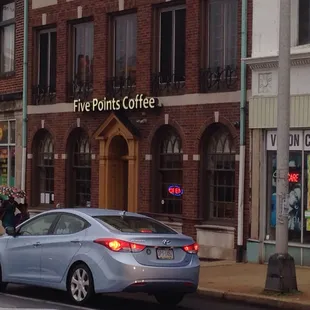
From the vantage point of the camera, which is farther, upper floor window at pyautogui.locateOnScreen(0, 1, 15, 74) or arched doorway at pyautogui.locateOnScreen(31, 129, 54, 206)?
upper floor window at pyautogui.locateOnScreen(0, 1, 15, 74)

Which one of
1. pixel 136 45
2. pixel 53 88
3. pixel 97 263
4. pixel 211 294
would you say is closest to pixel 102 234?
pixel 97 263

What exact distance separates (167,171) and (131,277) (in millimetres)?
9754

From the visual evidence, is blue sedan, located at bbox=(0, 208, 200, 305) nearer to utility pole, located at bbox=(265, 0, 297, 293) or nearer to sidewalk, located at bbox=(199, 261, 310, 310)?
sidewalk, located at bbox=(199, 261, 310, 310)

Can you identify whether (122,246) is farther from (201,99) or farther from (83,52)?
(83,52)

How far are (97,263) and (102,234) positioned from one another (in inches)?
18.4

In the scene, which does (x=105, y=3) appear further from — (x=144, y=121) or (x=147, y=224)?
(x=147, y=224)

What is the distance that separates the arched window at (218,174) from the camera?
1948 centimetres

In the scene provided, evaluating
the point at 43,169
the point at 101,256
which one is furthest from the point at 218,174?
the point at 101,256

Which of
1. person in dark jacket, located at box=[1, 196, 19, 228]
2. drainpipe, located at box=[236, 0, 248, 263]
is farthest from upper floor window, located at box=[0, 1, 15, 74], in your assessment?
drainpipe, located at box=[236, 0, 248, 263]

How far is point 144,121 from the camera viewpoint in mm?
21172

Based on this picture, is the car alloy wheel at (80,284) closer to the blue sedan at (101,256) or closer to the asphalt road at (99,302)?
the blue sedan at (101,256)

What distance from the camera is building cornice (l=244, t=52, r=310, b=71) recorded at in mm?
17266

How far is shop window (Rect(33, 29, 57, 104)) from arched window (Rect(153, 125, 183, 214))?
4507 millimetres

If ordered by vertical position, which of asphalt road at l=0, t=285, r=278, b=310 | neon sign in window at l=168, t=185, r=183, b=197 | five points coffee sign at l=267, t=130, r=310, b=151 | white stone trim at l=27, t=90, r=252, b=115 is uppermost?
white stone trim at l=27, t=90, r=252, b=115
